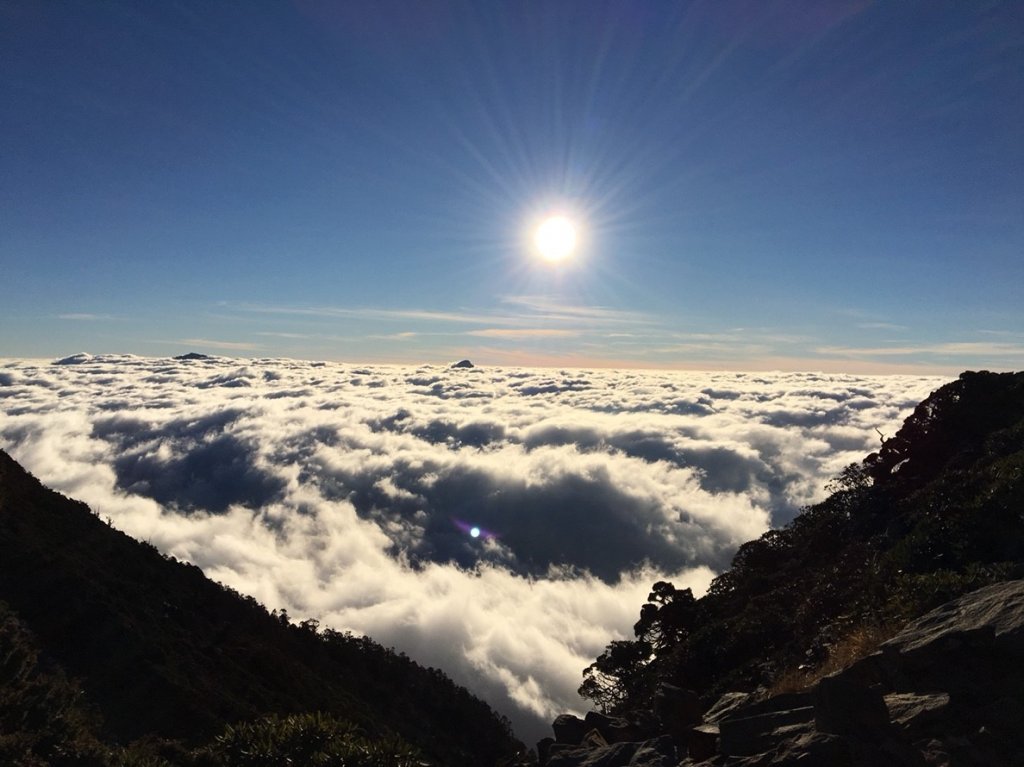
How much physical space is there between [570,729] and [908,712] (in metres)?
7.89

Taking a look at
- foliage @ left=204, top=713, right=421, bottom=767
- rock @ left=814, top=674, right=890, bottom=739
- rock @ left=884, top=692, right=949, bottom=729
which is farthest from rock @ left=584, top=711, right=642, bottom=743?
rock @ left=884, top=692, right=949, bottom=729

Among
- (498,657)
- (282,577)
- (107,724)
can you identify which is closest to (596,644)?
(498,657)

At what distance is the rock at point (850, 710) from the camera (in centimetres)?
655

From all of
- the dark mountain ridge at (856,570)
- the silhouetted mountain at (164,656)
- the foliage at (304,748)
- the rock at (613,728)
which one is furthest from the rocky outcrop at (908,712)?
the silhouetted mountain at (164,656)

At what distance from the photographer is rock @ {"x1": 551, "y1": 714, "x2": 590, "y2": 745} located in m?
12.5

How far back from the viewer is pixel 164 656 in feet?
62.5

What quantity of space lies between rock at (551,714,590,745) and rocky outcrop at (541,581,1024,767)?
314cm

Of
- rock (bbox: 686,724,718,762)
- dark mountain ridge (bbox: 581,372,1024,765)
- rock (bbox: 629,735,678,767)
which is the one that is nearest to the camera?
rock (bbox: 686,724,718,762)

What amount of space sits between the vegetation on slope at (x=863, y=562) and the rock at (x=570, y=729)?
2097 mm

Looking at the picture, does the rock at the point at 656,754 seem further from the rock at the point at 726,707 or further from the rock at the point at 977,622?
the rock at the point at 977,622

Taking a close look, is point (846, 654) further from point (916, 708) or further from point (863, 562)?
point (863, 562)

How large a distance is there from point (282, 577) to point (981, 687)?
657 ft

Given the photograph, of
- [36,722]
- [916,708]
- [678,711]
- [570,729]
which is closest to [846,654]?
[678,711]

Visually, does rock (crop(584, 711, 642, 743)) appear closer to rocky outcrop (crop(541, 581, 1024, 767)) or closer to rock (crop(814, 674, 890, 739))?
rocky outcrop (crop(541, 581, 1024, 767))
